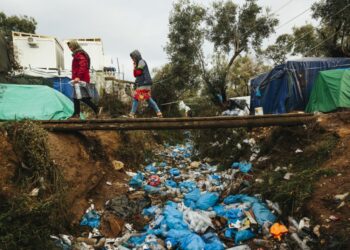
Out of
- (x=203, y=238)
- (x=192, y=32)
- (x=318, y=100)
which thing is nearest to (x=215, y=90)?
(x=192, y=32)

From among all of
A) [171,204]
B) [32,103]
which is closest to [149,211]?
[171,204]

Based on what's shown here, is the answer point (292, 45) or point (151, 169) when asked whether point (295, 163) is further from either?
point (292, 45)

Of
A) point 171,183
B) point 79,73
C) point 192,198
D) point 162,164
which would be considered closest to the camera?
point 192,198

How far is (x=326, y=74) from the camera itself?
317 inches

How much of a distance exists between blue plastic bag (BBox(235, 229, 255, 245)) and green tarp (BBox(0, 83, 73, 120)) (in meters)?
3.74

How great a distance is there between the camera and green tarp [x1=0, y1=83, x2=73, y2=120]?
517cm

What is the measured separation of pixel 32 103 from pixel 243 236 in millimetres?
4295

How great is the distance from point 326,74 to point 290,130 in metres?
3.36

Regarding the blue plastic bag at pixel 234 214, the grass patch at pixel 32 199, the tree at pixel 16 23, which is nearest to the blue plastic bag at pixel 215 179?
the blue plastic bag at pixel 234 214

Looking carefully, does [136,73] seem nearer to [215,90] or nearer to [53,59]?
[53,59]

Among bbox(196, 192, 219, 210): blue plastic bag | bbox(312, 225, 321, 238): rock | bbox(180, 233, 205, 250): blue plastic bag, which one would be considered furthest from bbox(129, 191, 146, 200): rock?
bbox(312, 225, 321, 238): rock

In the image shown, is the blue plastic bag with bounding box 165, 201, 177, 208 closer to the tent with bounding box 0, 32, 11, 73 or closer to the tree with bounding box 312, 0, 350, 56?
the tent with bounding box 0, 32, 11, 73

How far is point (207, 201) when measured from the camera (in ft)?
16.4

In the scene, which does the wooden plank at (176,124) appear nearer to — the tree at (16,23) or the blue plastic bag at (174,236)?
the blue plastic bag at (174,236)
